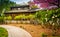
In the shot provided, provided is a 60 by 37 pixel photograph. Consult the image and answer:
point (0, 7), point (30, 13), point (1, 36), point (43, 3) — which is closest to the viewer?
point (43, 3)

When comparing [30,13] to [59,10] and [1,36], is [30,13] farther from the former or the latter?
[59,10]

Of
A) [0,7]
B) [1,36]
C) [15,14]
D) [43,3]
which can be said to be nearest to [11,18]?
[15,14]

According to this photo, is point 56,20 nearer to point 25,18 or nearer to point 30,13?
point 25,18

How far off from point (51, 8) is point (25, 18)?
47.2 ft

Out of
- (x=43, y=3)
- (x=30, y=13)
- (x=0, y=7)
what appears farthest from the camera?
(x=0, y=7)

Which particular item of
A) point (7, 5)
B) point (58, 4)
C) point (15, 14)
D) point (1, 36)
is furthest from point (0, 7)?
point (58, 4)

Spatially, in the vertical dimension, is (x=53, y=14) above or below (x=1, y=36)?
above

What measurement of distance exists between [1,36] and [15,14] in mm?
16911

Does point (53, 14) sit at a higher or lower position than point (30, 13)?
higher

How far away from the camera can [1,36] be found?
51.0 ft

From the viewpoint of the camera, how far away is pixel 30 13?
31.1 m

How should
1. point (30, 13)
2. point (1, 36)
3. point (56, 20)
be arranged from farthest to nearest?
point (30, 13)
point (1, 36)
point (56, 20)

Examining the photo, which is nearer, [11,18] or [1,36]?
[1,36]

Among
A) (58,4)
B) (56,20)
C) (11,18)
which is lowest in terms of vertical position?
(11,18)
